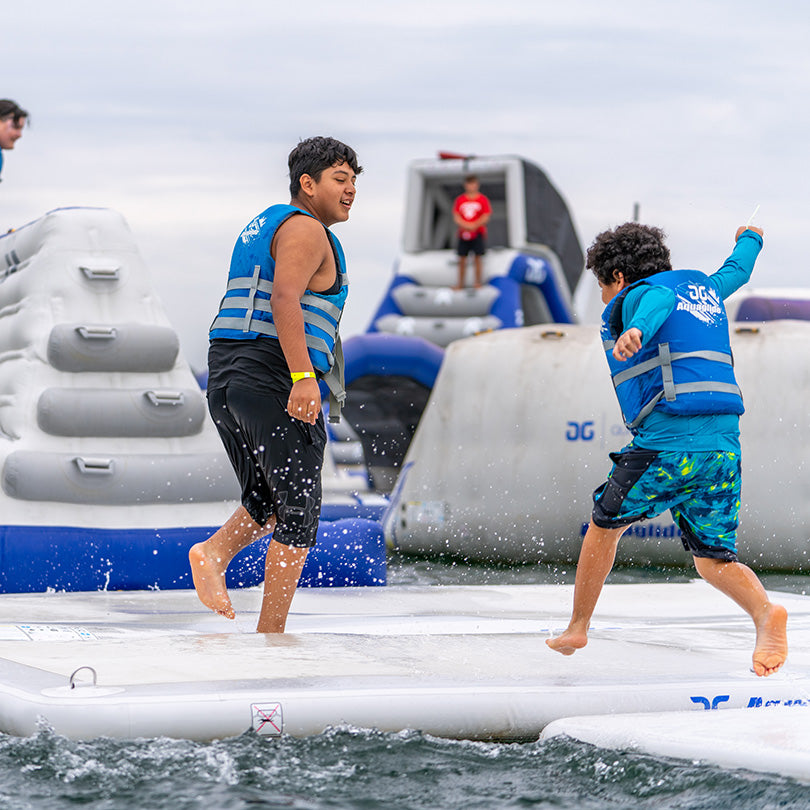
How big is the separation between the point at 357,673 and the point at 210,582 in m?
0.67

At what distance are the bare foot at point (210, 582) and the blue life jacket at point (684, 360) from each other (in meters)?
1.09

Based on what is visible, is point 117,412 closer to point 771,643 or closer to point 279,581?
point 279,581

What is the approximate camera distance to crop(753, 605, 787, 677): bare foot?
2766 millimetres

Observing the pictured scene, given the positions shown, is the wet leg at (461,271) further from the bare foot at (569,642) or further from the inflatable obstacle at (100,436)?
the bare foot at (569,642)

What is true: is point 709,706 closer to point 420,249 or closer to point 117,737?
point 117,737

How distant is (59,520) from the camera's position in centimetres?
482

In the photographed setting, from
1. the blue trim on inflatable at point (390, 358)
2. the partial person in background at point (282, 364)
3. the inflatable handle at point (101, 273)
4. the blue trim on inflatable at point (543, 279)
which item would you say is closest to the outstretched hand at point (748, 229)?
the partial person in background at point (282, 364)

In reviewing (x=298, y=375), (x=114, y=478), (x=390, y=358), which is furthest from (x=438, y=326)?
(x=298, y=375)

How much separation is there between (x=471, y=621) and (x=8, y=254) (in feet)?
Result: 10.2

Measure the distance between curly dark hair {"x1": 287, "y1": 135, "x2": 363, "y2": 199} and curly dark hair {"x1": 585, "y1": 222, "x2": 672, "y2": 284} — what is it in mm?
677

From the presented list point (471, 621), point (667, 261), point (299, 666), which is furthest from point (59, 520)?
point (667, 261)

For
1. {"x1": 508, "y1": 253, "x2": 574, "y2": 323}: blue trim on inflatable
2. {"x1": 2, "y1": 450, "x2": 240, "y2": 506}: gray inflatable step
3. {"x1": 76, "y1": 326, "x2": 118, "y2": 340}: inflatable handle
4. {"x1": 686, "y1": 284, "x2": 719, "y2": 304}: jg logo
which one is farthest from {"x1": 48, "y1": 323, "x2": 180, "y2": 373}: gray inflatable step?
{"x1": 508, "y1": 253, "x2": 574, "y2": 323}: blue trim on inflatable

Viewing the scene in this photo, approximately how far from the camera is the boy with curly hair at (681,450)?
2826 mm

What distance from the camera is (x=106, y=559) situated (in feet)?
15.6
